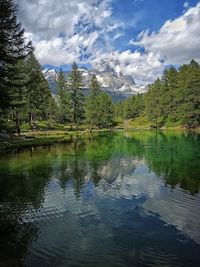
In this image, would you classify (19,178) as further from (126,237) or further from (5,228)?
(126,237)

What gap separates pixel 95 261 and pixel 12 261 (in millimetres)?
3147

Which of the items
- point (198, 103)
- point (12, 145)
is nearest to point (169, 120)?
point (198, 103)

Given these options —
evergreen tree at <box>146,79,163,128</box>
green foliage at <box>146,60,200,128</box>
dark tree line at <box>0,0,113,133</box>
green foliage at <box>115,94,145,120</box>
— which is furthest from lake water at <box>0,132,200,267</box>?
green foliage at <box>115,94,145,120</box>

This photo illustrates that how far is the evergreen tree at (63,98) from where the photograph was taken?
383 feet

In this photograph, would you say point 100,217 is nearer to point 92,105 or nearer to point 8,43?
point 8,43

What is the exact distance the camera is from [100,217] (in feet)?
54.1

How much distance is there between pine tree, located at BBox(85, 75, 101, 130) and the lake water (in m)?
88.7

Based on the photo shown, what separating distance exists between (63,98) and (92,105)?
39.4 ft

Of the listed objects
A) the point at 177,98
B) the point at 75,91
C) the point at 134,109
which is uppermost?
the point at 75,91

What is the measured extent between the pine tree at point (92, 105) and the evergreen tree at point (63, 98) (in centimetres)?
794

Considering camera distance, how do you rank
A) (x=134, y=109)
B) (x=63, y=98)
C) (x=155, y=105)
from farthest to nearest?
(x=134, y=109), (x=155, y=105), (x=63, y=98)

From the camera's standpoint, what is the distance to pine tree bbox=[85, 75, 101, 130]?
119 meters

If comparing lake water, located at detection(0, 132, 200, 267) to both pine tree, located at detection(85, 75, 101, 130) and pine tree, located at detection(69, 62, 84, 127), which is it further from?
Result: pine tree, located at detection(85, 75, 101, 130)

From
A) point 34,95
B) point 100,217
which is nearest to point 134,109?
point 34,95
